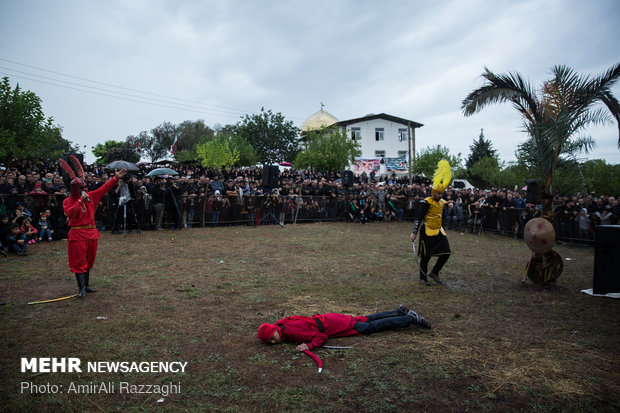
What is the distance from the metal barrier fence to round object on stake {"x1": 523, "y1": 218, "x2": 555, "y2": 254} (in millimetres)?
5704

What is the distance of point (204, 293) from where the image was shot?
6.80 m

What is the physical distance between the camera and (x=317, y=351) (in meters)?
4.50

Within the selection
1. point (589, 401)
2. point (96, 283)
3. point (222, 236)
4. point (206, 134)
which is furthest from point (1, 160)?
point (206, 134)

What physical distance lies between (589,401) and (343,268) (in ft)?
19.9

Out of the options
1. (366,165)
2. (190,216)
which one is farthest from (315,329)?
(366,165)

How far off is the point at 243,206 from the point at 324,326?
1245 centimetres

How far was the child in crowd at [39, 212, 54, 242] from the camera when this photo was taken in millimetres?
11211

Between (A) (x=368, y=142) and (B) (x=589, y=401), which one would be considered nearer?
(B) (x=589, y=401)

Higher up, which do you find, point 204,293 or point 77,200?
point 77,200

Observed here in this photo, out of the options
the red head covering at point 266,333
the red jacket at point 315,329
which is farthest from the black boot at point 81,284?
the red jacket at point 315,329

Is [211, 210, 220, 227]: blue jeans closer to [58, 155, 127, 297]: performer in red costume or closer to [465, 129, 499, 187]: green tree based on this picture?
[58, 155, 127, 297]: performer in red costume

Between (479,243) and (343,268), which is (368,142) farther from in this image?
(343,268)

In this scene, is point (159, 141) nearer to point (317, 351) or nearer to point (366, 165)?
point (366, 165)

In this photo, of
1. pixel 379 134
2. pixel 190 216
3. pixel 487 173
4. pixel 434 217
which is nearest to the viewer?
pixel 434 217
